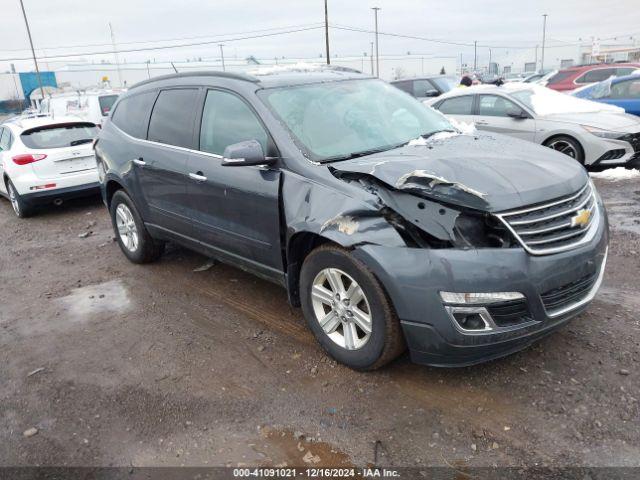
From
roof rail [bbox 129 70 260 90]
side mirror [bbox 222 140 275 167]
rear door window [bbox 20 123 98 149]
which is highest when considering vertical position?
roof rail [bbox 129 70 260 90]

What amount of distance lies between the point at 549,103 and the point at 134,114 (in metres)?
6.62

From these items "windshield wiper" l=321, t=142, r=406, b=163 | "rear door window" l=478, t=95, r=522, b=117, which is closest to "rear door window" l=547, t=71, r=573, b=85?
"rear door window" l=478, t=95, r=522, b=117

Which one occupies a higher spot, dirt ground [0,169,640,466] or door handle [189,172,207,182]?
door handle [189,172,207,182]

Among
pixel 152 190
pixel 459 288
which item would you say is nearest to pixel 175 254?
pixel 152 190

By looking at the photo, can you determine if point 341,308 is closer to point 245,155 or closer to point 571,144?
point 245,155

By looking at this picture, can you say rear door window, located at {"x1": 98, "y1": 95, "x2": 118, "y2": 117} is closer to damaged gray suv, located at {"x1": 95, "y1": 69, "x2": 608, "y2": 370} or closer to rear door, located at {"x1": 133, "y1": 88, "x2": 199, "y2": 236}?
rear door, located at {"x1": 133, "y1": 88, "x2": 199, "y2": 236}

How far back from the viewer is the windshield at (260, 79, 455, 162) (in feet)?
12.2

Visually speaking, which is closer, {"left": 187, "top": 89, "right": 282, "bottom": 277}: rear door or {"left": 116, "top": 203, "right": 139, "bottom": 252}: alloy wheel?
{"left": 187, "top": 89, "right": 282, "bottom": 277}: rear door

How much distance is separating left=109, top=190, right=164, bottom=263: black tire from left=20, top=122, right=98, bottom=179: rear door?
306cm

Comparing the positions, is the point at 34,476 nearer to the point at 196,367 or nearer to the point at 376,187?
the point at 196,367

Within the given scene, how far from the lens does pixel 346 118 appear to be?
13.1 feet

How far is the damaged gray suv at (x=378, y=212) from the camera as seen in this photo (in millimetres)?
2867

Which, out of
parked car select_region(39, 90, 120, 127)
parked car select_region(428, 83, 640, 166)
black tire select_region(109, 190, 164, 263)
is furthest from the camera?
parked car select_region(39, 90, 120, 127)

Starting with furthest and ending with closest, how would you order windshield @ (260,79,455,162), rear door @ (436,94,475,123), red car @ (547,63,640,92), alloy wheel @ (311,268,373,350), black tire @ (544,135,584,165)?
red car @ (547,63,640,92), rear door @ (436,94,475,123), black tire @ (544,135,584,165), windshield @ (260,79,455,162), alloy wheel @ (311,268,373,350)
